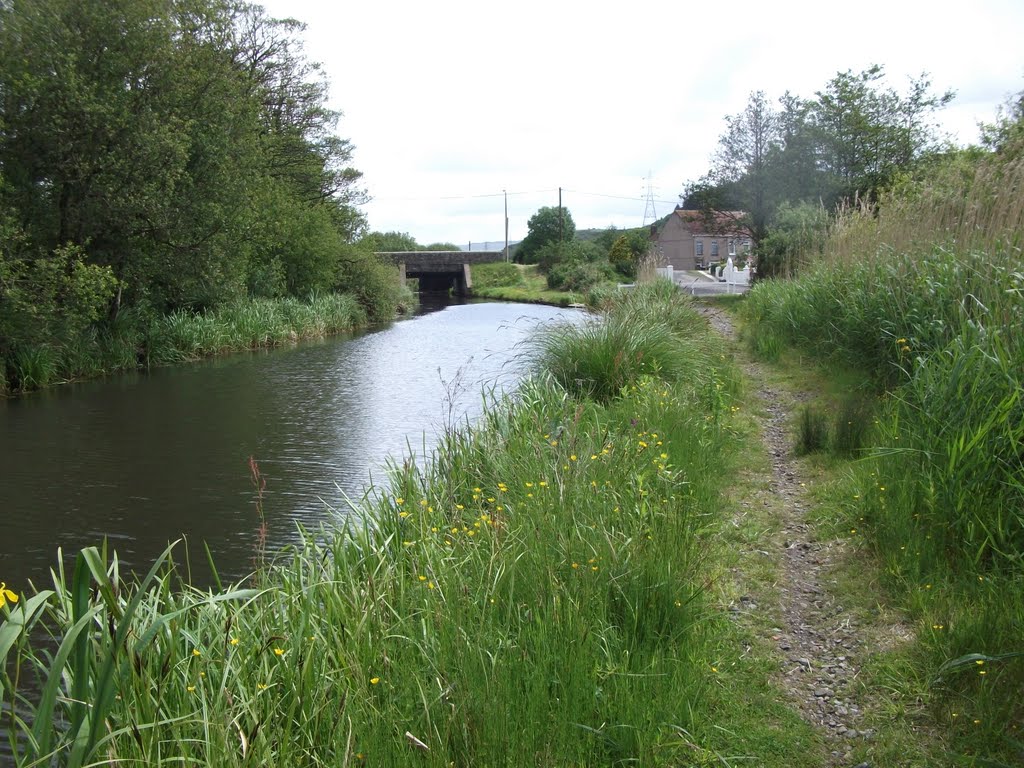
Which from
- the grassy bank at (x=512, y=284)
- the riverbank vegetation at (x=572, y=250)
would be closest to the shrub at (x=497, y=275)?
the grassy bank at (x=512, y=284)

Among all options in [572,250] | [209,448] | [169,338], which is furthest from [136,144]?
[572,250]

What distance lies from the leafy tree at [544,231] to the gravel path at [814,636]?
5729cm

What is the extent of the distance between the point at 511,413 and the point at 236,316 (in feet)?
58.3

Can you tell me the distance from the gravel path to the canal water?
2391 millimetres

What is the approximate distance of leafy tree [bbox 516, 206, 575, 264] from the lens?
6234 centimetres

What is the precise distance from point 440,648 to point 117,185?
16.4m

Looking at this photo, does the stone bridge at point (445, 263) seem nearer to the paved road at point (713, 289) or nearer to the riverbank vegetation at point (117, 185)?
the paved road at point (713, 289)

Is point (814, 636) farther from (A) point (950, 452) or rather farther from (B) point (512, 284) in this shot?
(B) point (512, 284)

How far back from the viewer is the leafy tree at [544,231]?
62.3 m

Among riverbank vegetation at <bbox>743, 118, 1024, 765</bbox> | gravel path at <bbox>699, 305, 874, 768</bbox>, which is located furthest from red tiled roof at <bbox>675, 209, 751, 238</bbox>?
gravel path at <bbox>699, 305, 874, 768</bbox>

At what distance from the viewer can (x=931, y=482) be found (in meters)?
4.20

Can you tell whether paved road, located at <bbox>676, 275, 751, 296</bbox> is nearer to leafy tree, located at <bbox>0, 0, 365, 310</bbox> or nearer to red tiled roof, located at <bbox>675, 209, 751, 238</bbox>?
red tiled roof, located at <bbox>675, 209, 751, 238</bbox>

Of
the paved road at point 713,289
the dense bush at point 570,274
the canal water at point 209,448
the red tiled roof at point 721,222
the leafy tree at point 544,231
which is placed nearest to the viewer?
the canal water at point 209,448

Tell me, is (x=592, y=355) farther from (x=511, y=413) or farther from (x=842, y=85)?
(x=842, y=85)
